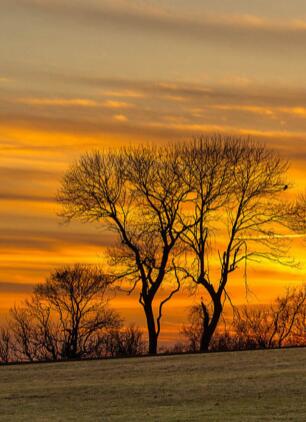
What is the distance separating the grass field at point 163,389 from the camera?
2577 centimetres

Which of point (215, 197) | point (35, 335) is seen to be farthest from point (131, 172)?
point (35, 335)

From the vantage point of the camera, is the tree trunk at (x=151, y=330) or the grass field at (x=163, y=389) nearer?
the grass field at (x=163, y=389)

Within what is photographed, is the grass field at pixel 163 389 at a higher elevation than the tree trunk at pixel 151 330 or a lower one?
lower

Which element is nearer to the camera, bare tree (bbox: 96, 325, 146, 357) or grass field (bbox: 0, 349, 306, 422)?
grass field (bbox: 0, 349, 306, 422)

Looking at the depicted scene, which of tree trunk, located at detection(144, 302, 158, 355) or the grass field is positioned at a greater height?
tree trunk, located at detection(144, 302, 158, 355)

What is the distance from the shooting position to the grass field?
2577cm

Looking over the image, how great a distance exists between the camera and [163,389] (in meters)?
32.0

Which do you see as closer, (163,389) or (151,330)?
(163,389)

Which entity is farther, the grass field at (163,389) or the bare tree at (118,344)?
the bare tree at (118,344)

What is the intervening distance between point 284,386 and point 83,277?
5360 centimetres

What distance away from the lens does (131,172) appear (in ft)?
201

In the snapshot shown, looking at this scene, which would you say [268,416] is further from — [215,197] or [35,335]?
[35,335]

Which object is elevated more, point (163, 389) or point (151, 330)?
point (151, 330)

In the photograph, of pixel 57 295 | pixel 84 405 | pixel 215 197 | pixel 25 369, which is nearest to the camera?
pixel 84 405
